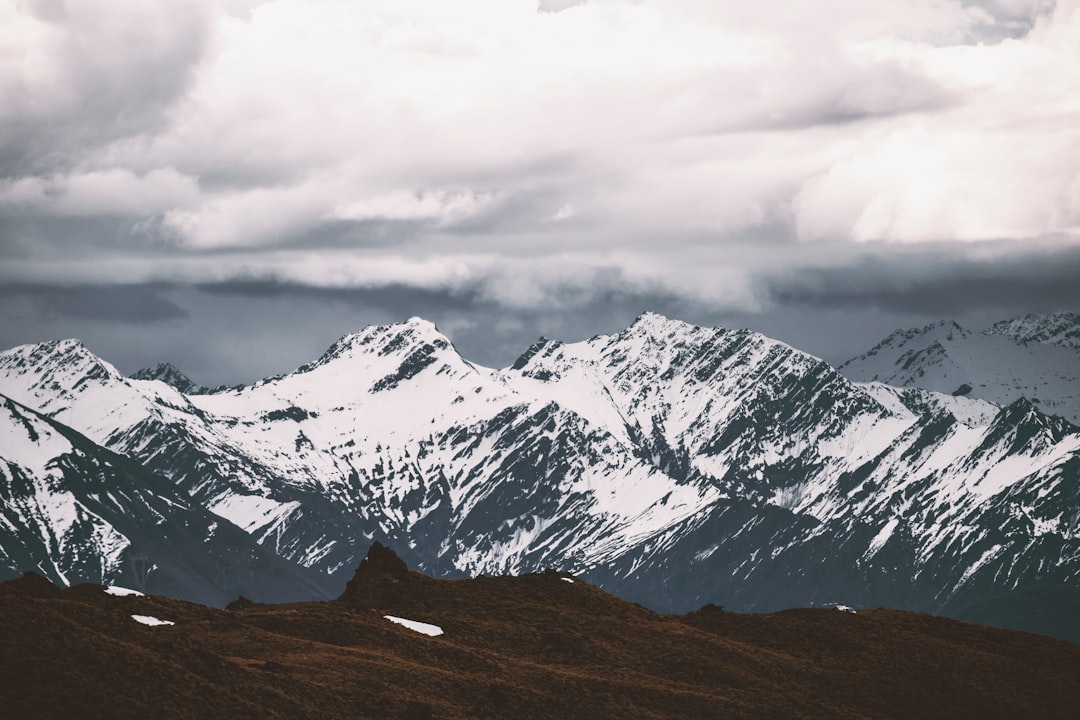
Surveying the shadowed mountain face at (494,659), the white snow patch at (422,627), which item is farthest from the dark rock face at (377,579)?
the white snow patch at (422,627)

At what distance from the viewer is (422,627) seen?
13062cm

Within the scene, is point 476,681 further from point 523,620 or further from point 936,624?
point 936,624

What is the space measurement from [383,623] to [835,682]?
34.6 meters

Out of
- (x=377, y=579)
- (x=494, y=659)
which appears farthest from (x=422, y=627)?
(x=377, y=579)

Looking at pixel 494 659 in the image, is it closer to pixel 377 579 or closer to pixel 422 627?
pixel 422 627

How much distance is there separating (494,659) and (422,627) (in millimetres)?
10062

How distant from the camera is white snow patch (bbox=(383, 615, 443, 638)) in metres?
130

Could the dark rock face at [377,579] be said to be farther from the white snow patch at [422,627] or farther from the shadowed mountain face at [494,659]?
the white snow patch at [422,627]

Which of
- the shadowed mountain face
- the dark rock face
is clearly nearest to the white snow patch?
the shadowed mountain face

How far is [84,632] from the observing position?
9769 centimetres

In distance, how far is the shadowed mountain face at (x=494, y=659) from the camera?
315 feet

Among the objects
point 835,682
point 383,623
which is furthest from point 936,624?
point 383,623

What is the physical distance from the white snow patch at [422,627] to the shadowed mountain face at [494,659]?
313mm

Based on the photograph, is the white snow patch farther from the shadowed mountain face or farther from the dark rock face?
the dark rock face
